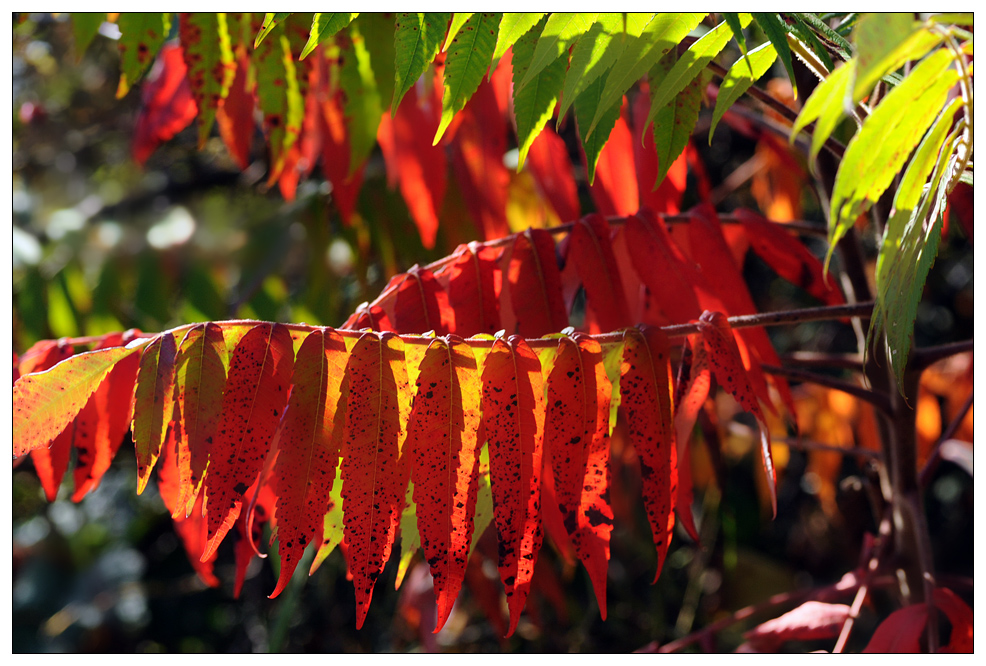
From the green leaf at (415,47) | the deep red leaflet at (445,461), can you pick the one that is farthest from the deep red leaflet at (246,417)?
the green leaf at (415,47)

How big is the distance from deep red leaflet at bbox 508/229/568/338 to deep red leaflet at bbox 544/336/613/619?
0.55ft

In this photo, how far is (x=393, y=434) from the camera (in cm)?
68

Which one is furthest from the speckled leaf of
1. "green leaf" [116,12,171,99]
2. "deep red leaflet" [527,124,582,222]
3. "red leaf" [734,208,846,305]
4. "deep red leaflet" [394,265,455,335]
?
"red leaf" [734,208,846,305]

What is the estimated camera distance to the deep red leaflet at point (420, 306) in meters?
0.86

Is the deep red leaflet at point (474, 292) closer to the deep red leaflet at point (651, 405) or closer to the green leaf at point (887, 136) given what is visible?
the deep red leaflet at point (651, 405)

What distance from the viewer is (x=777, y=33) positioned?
570 millimetres

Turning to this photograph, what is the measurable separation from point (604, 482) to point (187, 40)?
73 centimetres

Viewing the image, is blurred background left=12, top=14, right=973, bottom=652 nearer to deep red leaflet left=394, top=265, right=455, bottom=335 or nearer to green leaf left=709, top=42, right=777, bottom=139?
deep red leaflet left=394, top=265, right=455, bottom=335

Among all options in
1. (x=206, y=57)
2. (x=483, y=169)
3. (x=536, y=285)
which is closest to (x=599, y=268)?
(x=536, y=285)

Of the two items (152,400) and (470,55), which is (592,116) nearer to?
(470,55)

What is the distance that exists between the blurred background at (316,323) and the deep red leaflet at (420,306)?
50cm

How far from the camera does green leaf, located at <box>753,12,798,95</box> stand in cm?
55
